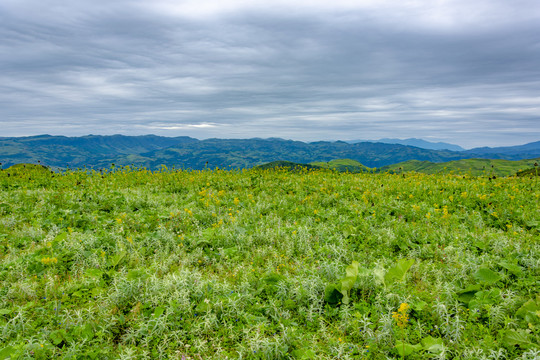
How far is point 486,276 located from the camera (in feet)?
16.7

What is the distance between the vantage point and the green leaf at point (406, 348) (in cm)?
366

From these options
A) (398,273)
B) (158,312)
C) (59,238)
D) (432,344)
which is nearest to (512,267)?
(398,273)

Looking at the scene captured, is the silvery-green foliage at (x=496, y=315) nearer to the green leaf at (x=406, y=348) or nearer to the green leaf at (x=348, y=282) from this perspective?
the green leaf at (x=406, y=348)

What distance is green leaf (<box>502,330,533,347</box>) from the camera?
3.62 metres

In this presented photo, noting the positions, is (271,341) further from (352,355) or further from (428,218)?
(428,218)

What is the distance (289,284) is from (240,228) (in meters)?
3.44

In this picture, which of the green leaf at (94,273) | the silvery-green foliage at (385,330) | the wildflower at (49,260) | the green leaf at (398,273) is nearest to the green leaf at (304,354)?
the silvery-green foliage at (385,330)

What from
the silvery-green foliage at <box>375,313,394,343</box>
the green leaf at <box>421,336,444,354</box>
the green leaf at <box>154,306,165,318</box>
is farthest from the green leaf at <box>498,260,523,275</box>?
the green leaf at <box>154,306,165,318</box>

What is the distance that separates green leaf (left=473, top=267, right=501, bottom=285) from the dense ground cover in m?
0.02

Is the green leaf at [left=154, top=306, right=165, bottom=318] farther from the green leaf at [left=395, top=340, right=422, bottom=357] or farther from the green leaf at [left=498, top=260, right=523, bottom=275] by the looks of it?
the green leaf at [left=498, top=260, right=523, bottom=275]

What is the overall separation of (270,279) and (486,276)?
3.90 metres

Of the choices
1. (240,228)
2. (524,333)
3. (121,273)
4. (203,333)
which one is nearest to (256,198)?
(240,228)

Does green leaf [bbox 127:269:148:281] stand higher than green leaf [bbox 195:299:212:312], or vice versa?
green leaf [bbox 127:269:148:281]

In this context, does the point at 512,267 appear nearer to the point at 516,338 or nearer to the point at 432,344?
the point at 516,338
